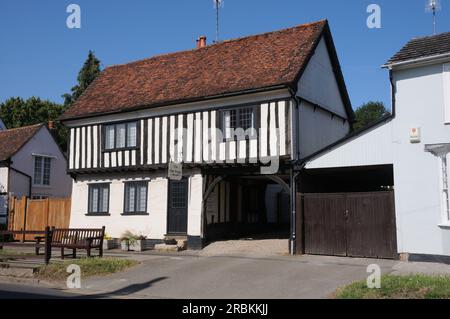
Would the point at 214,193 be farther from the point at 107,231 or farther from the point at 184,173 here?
the point at 107,231

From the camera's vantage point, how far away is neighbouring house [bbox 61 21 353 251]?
17.5 metres

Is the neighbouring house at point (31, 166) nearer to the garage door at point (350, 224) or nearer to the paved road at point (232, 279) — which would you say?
the paved road at point (232, 279)

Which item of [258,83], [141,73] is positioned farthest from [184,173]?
[141,73]

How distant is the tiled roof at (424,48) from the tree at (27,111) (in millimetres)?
36082

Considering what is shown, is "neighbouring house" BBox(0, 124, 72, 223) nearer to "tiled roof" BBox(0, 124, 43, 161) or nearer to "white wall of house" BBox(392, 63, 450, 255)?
"tiled roof" BBox(0, 124, 43, 161)

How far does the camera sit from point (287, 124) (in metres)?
17.0

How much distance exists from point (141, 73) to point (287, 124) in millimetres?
8961

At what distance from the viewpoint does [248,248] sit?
57.0 feet

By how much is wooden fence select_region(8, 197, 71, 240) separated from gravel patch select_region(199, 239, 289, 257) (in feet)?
26.9

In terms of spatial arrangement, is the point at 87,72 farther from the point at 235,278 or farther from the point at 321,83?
the point at 235,278

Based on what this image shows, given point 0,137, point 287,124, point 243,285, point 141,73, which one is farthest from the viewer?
point 0,137

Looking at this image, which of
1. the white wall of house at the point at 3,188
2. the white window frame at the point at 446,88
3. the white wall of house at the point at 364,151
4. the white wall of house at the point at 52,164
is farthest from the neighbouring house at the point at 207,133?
the white wall of house at the point at 52,164

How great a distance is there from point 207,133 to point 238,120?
1.36 m

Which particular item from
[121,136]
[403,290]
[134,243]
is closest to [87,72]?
[121,136]
